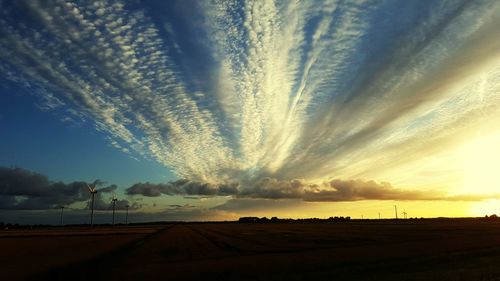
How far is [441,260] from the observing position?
41.2 meters

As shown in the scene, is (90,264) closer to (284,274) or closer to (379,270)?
(284,274)

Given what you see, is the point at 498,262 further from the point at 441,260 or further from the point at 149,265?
the point at 149,265

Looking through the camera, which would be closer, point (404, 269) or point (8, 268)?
point (404, 269)

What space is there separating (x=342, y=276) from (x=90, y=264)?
2946cm

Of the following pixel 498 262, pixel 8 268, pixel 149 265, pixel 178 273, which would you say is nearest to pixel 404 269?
pixel 498 262

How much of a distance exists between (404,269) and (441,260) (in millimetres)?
8870

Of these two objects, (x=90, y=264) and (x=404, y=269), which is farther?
(x=90, y=264)

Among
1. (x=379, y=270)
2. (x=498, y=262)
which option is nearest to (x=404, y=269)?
(x=379, y=270)

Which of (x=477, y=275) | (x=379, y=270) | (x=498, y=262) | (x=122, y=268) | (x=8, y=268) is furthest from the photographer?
Result: (x=8, y=268)

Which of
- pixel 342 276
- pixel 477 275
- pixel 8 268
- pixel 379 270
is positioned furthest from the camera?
pixel 8 268

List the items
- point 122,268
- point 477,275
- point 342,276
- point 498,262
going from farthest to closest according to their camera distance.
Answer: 1. point 122,268
2. point 498,262
3. point 342,276
4. point 477,275

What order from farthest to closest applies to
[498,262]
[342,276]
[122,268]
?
[122,268]
[498,262]
[342,276]

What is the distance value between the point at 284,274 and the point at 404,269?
10747 mm

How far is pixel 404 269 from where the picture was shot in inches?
1375
